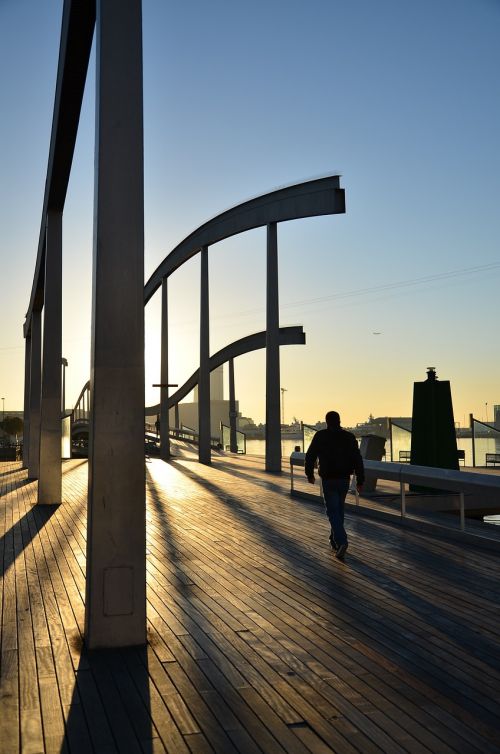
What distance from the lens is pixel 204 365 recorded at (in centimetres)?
2516

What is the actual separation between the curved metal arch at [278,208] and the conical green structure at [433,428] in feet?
27.9

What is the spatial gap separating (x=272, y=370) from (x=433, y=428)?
Result: 28.1 feet

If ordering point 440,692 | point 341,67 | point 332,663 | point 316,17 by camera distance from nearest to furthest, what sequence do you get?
1. point 440,692
2. point 332,663
3. point 341,67
4. point 316,17

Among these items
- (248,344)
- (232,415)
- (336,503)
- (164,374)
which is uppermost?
(248,344)

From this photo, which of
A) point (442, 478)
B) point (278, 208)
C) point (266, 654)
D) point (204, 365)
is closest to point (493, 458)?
point (278, 208)

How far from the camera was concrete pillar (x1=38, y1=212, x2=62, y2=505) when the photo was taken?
12.4 m

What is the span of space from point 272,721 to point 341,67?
9.72m

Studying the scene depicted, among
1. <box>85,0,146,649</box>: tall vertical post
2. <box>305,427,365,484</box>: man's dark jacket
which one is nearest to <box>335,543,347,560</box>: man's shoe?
<box>305,427,365,484</box>: man's dark jacket

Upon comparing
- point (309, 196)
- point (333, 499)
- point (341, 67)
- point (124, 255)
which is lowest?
point (333, 499)

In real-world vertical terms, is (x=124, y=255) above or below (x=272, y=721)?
above

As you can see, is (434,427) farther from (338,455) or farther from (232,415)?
(232,415)

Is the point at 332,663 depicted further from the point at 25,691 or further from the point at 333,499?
the point at 333,499

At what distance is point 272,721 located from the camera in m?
3.18

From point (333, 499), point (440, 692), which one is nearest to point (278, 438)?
point (333, 499)
